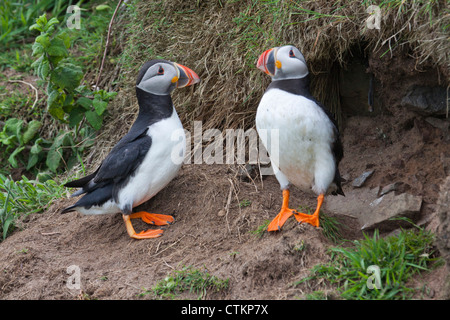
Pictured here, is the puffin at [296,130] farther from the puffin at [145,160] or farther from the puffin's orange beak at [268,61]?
the puffin at [145,160]

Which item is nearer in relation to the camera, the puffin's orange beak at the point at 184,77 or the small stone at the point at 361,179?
the puffin's orange beak at the point at 184,77

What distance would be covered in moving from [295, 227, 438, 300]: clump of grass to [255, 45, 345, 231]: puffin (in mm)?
479

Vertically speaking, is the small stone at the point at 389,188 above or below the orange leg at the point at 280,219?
below

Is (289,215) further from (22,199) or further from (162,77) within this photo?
(22,199)

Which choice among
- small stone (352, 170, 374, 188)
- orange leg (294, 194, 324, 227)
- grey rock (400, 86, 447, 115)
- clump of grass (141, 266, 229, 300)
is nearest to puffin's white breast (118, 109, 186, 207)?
clump of grass (141, 266, 229, 300)

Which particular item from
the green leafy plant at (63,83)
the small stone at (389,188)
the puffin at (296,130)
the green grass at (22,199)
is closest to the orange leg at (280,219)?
the puffin at (296,130)

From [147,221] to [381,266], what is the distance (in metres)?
1.98

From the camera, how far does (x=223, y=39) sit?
203 inches

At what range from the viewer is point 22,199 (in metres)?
5.13

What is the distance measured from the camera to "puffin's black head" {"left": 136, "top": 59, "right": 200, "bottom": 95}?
445 centimetres

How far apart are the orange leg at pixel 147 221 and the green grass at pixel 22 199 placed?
1010mm

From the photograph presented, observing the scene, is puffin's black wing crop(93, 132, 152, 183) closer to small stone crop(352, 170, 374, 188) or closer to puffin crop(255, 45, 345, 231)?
puffin crop(255, 45, 345, 231)

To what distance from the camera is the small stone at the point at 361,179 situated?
15.4 feet

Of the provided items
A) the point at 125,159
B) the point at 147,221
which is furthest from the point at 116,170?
the point at 147,221
